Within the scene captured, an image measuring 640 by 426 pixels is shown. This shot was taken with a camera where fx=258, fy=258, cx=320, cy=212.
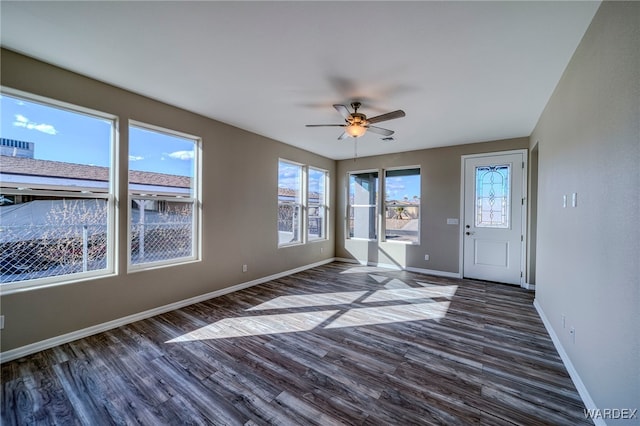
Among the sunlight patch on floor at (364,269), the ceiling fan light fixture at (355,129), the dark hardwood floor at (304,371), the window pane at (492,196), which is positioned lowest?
the dark hardwood floor at (304,371)

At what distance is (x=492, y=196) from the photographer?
4.92 m

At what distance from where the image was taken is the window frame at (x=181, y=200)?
308cm

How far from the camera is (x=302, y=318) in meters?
3.23

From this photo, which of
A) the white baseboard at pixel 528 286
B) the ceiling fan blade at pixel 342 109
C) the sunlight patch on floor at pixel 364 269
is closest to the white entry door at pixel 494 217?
the white baseboard at pixel 528 286

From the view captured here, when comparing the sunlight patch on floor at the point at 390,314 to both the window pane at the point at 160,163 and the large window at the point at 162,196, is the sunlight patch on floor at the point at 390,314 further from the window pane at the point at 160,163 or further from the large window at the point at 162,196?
the window pane at the point at 160,163

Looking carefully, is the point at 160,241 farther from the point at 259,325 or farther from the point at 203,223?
the point at 259,325

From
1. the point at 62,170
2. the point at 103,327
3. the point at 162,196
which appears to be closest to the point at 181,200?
the point at 162,196

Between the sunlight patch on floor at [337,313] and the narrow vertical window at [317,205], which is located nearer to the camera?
the sunlight patch on floor at [337,313]

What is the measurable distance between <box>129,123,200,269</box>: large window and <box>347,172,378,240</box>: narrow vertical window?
12.9 ft

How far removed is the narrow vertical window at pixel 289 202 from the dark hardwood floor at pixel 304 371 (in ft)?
6.90

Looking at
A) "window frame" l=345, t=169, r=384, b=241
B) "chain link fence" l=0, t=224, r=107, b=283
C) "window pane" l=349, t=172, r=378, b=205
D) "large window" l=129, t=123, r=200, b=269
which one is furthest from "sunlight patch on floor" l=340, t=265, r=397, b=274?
"chain link fence" l=0, t=224, r=107, b=283

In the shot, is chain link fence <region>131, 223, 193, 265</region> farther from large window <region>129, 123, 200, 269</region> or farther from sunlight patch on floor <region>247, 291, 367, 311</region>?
sunlight patch on floor <region>247, 291, 367, 311</region>

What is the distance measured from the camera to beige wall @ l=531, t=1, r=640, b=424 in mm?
1305

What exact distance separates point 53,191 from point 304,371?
9.83ft
